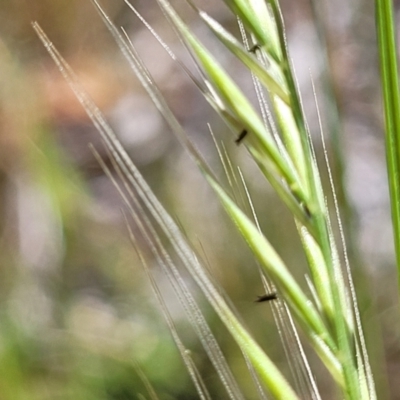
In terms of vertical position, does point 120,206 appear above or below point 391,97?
above

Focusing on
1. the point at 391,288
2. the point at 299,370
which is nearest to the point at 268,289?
the point at 299,370

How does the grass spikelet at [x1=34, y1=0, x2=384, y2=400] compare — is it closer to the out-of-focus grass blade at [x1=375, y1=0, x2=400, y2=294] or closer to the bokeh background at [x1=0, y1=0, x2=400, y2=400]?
the out-of-focus grass blade at [x1=375, y1=0, x2=400, y2=294]

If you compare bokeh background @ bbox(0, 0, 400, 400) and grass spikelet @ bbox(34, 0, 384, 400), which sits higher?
bokeh background @ bbox(0, 0, 400, 400)

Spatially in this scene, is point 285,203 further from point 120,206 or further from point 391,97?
point 120,206

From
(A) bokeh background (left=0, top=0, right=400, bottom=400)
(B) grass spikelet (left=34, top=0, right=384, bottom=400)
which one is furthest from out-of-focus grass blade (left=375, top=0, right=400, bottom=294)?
(A) bokeh background (left=0, top=0, right=400, bottom=400)

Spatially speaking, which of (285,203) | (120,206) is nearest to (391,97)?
(285,203)

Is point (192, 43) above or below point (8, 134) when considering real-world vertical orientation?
below

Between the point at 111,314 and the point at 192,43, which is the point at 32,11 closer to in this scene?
the point at 111,314
